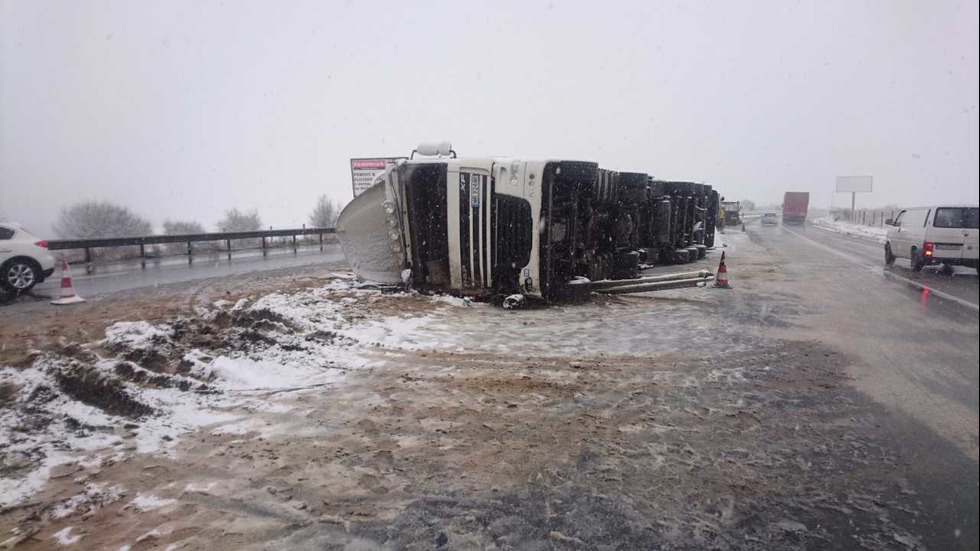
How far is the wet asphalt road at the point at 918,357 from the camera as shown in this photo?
1286 millimetres

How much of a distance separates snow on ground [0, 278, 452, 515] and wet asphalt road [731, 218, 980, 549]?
4.50 meters

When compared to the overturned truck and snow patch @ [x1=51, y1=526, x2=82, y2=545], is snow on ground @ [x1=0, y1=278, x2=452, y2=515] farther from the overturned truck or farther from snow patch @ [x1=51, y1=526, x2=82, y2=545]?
→ the overturned truck

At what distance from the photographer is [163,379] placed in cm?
558

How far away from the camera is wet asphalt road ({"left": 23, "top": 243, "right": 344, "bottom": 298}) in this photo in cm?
1198

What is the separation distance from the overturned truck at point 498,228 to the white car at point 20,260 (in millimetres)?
6300

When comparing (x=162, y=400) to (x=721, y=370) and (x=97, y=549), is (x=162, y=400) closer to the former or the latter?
(x=97, y=549)

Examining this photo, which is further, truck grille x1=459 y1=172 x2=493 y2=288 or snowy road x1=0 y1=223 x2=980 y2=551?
truck grille x1=459 y1=172 x2=493 y2=288

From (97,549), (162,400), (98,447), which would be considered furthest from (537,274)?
(97,549)

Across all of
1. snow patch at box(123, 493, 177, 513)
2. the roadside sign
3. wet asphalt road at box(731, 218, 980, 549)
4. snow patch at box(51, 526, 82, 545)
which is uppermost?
the roadside sign

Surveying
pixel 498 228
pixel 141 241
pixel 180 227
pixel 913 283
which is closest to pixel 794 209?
pixel 913 283

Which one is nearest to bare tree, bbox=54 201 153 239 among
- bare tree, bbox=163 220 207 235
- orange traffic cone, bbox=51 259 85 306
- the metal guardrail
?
bare tree, bbox=163 220 207 235

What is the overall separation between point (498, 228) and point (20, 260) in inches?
387

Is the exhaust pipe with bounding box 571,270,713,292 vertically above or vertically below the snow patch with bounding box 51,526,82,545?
above

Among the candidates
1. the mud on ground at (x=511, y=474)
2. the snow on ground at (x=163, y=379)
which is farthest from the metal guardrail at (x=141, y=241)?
the mud on ground at (x=511, y=474)
